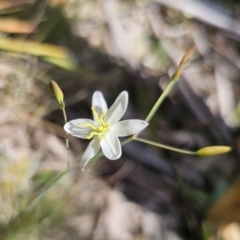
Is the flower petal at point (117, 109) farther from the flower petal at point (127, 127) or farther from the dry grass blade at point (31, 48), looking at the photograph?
the dry grass blade at point (31, 48)

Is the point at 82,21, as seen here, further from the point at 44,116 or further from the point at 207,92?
the point at 207,92

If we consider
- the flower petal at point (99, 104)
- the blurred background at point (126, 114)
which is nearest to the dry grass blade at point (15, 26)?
the blurred background at point (126, 114)

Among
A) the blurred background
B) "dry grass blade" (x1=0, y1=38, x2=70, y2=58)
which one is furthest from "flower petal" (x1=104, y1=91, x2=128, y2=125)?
"dry grass blade" (x1=0, y1=38, x2=70, y2=58)

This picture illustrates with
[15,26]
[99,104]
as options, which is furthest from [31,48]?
[99,104]

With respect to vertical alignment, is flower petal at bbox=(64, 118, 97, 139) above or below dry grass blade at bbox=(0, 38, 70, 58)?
above

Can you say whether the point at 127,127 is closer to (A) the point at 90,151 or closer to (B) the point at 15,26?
(A) the point at 90,151

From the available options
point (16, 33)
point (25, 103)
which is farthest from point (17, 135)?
point (16, 33)

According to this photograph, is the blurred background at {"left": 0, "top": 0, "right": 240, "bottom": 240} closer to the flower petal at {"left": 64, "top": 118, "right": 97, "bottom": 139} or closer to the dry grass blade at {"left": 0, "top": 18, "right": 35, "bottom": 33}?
the dry grass blade at {"left": 0, "top": 18, "right": 35, "bottom": 33}
